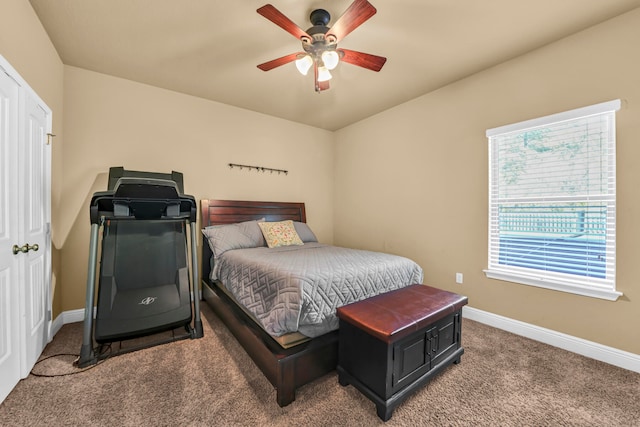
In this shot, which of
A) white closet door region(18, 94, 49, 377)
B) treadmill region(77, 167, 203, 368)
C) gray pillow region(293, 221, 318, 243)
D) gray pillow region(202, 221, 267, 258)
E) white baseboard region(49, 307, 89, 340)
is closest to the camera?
white closet door region(18, 94, 49, 377)

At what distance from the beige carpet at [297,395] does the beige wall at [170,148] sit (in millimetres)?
1479

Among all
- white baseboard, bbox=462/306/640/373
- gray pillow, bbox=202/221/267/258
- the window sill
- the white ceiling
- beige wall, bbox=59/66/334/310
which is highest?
the white ceiling

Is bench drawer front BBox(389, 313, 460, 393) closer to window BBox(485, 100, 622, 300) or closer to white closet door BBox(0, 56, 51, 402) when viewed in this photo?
window BBox(485, 100, 622, 300)

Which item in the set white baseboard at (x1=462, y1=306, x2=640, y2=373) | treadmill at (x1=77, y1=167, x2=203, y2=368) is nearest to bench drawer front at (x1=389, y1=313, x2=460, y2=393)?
white baseboard at (x1=462, y1=306, x2=640, y2=373)

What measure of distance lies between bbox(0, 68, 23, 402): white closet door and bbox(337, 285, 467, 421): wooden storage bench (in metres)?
2.11

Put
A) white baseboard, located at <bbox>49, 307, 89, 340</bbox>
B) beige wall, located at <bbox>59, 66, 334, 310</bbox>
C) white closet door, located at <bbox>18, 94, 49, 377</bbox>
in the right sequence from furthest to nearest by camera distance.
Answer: beige wall, located at <bbox>59, 66, 334, 310</bbox> < white baseboard, located at <bbox>49, 307, 89, 340</bbox> < white closet door, located at <bbox>18, 94, 49, 377</bbox>

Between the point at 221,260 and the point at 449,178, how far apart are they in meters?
2.80

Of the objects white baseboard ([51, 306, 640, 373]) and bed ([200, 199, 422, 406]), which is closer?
bed ([200, 199, 422, 406])

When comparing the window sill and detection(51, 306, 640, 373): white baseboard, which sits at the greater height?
the window sill

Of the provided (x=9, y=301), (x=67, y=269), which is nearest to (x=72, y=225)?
(x=67, y=269)

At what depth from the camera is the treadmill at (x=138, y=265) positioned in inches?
84.2

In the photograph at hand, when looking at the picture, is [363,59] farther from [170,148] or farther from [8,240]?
[8,240]

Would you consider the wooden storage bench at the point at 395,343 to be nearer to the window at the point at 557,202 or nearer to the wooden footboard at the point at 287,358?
the wooden footboard at the point at 287,358

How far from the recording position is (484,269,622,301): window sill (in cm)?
210
